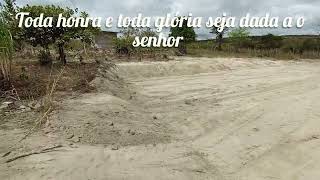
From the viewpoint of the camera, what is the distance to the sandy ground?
4363 millimetres

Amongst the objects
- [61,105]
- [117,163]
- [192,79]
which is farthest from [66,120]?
[192,79]

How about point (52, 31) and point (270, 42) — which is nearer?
point (52, 31)

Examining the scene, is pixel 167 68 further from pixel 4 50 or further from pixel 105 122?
pixel 105 122

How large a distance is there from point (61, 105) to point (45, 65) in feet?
13.9

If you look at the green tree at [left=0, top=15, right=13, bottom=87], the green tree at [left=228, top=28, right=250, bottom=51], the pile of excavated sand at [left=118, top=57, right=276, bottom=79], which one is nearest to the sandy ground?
the green tree at [left=0, top=15, right=13, bottom=87]

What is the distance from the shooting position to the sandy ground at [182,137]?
4363mm

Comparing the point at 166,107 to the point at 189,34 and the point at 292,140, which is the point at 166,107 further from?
the point at 189,34

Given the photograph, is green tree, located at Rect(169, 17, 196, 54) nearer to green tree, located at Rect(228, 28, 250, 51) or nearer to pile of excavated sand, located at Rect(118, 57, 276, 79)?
Result: pile of excavated sand, located at Rect(118, 57, 276, 79)

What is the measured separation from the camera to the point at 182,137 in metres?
5.68

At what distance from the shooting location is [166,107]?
7375 mm

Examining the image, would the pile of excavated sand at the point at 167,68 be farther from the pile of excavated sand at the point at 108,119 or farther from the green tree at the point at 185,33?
the green tree at the point at 185,33

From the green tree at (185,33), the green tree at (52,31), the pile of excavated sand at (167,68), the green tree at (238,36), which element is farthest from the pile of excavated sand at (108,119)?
the green tree at (238,36)

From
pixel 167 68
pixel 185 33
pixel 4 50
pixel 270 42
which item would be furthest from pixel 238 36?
pixel 4 50

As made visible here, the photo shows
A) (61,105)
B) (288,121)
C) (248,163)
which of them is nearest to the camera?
(248,163)
